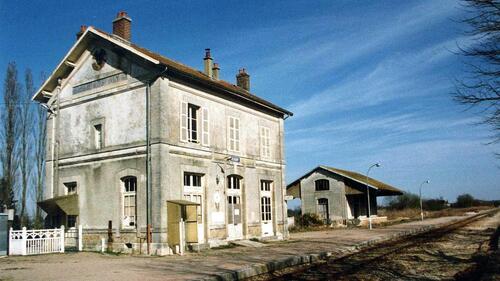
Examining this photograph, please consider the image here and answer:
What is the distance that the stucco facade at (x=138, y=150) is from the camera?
15.3m

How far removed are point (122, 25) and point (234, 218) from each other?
341 inches


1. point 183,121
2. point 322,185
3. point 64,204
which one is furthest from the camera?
point 322,185

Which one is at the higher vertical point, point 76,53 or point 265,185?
point 76,53

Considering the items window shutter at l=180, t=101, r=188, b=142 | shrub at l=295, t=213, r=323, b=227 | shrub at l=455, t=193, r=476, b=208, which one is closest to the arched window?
window shutter at l=180, t=101, r=188, b=142

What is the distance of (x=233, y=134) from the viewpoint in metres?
19.0

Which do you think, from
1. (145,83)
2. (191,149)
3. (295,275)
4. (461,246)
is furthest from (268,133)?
(295,275)

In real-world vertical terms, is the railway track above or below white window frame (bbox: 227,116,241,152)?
below

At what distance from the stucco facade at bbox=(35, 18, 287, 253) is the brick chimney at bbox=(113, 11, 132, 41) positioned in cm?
83

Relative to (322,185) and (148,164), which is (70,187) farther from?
(322,185)

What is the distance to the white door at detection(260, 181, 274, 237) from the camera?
20.4 m

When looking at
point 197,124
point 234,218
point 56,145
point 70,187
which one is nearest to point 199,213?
point 234,218

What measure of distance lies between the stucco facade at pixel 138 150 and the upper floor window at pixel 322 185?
59.2 ft

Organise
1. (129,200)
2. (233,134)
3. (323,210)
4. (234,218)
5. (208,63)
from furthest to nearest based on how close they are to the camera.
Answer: (323,210), (208,63), (233,134), (234,218), (129,200)

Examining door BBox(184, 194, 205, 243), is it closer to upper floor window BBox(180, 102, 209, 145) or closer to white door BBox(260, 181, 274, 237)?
upper floor window BBox(180, 102, 209, 145)
